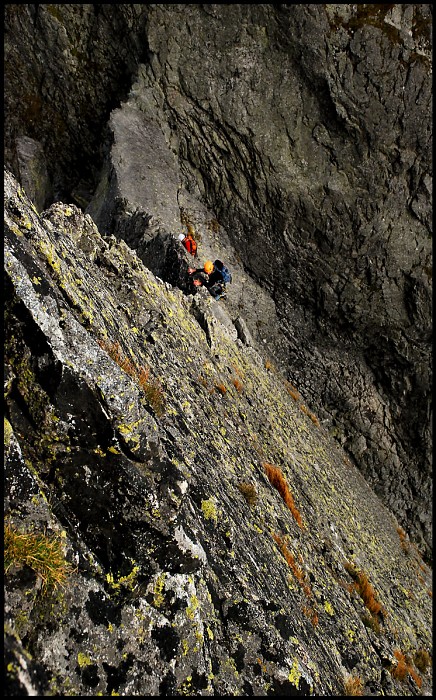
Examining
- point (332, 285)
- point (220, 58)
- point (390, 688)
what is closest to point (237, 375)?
point (390, 688)

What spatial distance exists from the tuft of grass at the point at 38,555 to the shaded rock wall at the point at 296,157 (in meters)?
29.5

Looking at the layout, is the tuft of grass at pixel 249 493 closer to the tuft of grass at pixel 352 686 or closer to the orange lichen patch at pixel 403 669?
the tuft of grass at pixel 352 686

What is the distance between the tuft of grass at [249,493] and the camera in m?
10.1

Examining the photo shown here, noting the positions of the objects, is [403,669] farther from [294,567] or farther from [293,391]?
[293,391]

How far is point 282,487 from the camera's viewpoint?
42.2 feet

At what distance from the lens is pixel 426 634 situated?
18250mm

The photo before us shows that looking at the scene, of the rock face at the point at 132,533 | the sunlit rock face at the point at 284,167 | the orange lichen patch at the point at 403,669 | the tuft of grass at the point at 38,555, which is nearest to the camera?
the tuft of grass at the point at 38,555

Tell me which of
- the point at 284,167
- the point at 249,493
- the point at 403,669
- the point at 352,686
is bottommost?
the point at 403,669

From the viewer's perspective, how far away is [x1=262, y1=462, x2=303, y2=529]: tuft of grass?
495 inches

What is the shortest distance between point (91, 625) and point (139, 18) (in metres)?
41.6

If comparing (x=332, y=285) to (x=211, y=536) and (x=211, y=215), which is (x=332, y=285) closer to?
(x=211, y=215)

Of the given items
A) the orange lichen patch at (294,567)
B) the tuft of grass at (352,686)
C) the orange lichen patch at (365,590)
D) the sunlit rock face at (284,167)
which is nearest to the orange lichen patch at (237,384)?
the orange lichen patch at (365,590)

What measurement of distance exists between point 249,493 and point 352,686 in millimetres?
3854

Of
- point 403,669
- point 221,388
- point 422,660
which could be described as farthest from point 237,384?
point 422,660
